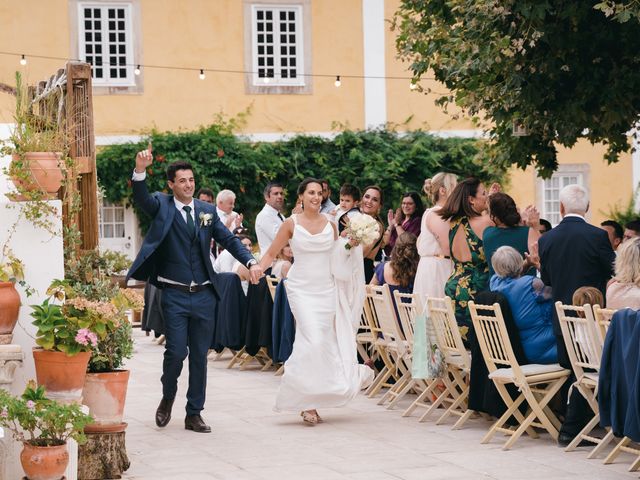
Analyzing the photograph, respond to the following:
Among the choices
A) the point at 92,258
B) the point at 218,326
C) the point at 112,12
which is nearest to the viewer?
the point at 92,258

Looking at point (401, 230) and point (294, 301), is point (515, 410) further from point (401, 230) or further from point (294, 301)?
point (401, 230)

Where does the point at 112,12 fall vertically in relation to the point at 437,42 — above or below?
above

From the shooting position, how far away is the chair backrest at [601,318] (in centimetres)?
790

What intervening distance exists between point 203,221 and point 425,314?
1832mm

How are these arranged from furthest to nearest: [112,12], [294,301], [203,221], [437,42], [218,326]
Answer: [112,12] < [218,326] < [437,42] < [294,301] < [203,221]

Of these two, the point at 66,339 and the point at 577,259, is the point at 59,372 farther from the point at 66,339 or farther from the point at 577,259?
the point at 577,259

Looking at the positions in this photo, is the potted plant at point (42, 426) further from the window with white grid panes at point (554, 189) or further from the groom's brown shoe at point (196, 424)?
the window with white grid panes at point (554, 189)

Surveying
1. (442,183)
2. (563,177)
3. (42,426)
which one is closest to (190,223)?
(442,183)

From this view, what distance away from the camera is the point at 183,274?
9.58 meters

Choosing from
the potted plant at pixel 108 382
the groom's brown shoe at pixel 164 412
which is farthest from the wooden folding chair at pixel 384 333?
the potted plant at pixel 108 382

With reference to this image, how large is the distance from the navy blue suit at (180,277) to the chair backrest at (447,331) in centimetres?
146

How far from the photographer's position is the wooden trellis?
851 centimetres


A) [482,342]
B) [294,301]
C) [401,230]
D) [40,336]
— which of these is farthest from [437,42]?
[40,336]

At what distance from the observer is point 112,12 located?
23.8 metres
